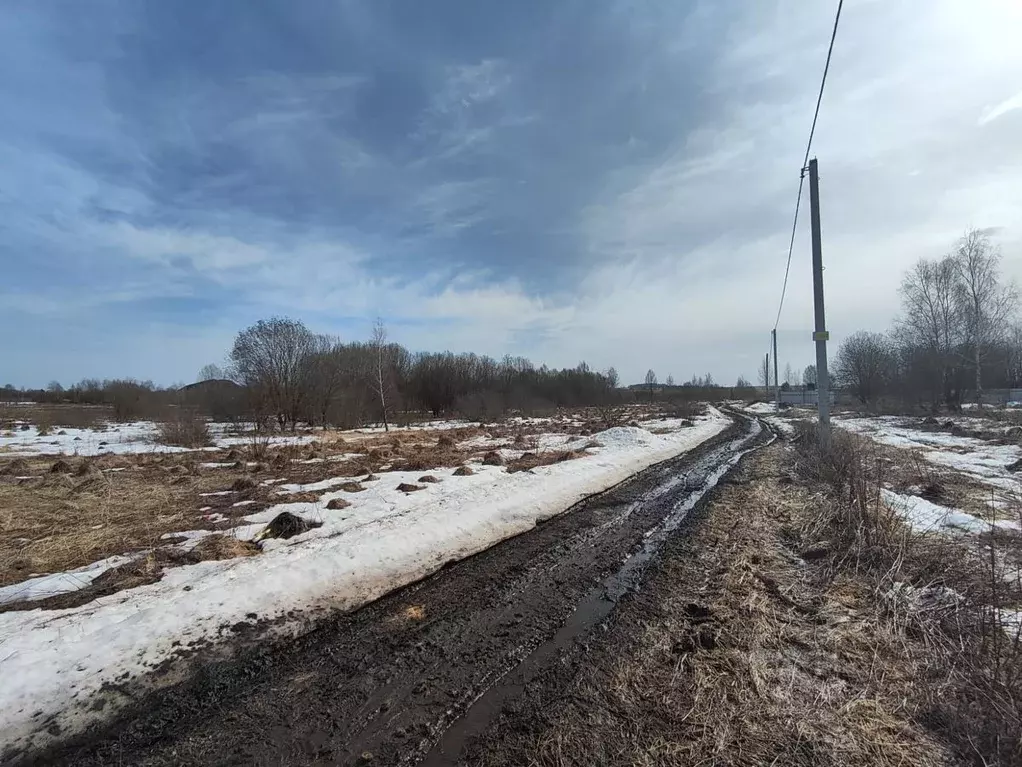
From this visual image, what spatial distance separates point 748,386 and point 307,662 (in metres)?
151

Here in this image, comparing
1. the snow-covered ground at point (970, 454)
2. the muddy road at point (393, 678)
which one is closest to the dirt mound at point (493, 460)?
the muddy road at point (393, 678)

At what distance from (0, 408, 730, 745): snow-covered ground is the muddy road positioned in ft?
1.65

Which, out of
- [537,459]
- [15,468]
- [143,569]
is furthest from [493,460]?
[15,468]

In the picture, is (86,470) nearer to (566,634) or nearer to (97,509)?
(97,509)

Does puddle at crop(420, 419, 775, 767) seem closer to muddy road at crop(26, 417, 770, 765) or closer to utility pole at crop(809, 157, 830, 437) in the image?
muddy road at crop(26, 417, 770, 765)

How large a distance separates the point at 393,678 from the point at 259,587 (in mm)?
2542

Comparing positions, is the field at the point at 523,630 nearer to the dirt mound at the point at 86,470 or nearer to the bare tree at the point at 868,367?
the dirt mound at the point at 86,470

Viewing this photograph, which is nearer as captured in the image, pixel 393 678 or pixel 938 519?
pixel 393 678

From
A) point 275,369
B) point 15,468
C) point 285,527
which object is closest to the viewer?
point 285,527

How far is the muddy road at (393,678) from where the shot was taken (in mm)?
3180

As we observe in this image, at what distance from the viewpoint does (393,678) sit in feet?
12.9

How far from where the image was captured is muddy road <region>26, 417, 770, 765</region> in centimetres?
318

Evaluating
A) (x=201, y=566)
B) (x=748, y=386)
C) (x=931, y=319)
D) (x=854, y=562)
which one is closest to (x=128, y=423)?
(x=201, y=566)

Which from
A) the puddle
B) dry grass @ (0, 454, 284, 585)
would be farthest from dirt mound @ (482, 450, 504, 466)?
dry grass @ (0, 454, 284, 585)
